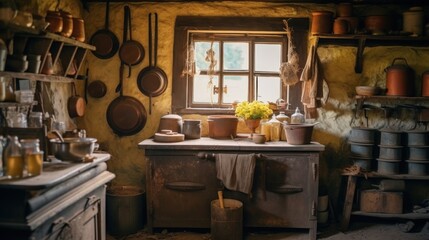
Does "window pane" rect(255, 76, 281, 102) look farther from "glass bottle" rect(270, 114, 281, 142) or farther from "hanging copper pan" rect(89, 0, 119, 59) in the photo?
"hanging copper pan" rect(89, 0, 119, 59)

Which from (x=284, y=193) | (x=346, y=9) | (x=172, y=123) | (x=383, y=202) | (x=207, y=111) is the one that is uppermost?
(x=346, y=9)

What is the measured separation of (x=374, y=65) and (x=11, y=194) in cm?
395

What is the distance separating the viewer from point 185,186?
164 inches

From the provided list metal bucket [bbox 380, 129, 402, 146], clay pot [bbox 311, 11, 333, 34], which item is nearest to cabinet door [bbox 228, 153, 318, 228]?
metal bucket [bbox 380, 129, 402, 146]

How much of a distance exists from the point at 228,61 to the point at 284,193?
1.67 meters

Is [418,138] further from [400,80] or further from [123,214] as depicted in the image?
[123,214]

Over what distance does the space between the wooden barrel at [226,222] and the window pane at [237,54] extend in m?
1.69

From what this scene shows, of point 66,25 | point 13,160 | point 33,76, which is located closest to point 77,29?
point 66,25

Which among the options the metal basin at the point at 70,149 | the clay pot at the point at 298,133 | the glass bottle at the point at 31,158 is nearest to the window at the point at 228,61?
the clay pot at the point at 298,133

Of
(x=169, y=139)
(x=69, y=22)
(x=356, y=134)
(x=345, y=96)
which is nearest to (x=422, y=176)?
(x=356, y=134)

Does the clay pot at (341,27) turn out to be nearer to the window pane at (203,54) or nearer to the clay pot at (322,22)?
the clay pot at (322,22)

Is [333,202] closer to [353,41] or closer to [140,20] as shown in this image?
[353,41]

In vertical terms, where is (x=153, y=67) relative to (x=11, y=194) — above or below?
above

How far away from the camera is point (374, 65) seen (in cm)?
473
